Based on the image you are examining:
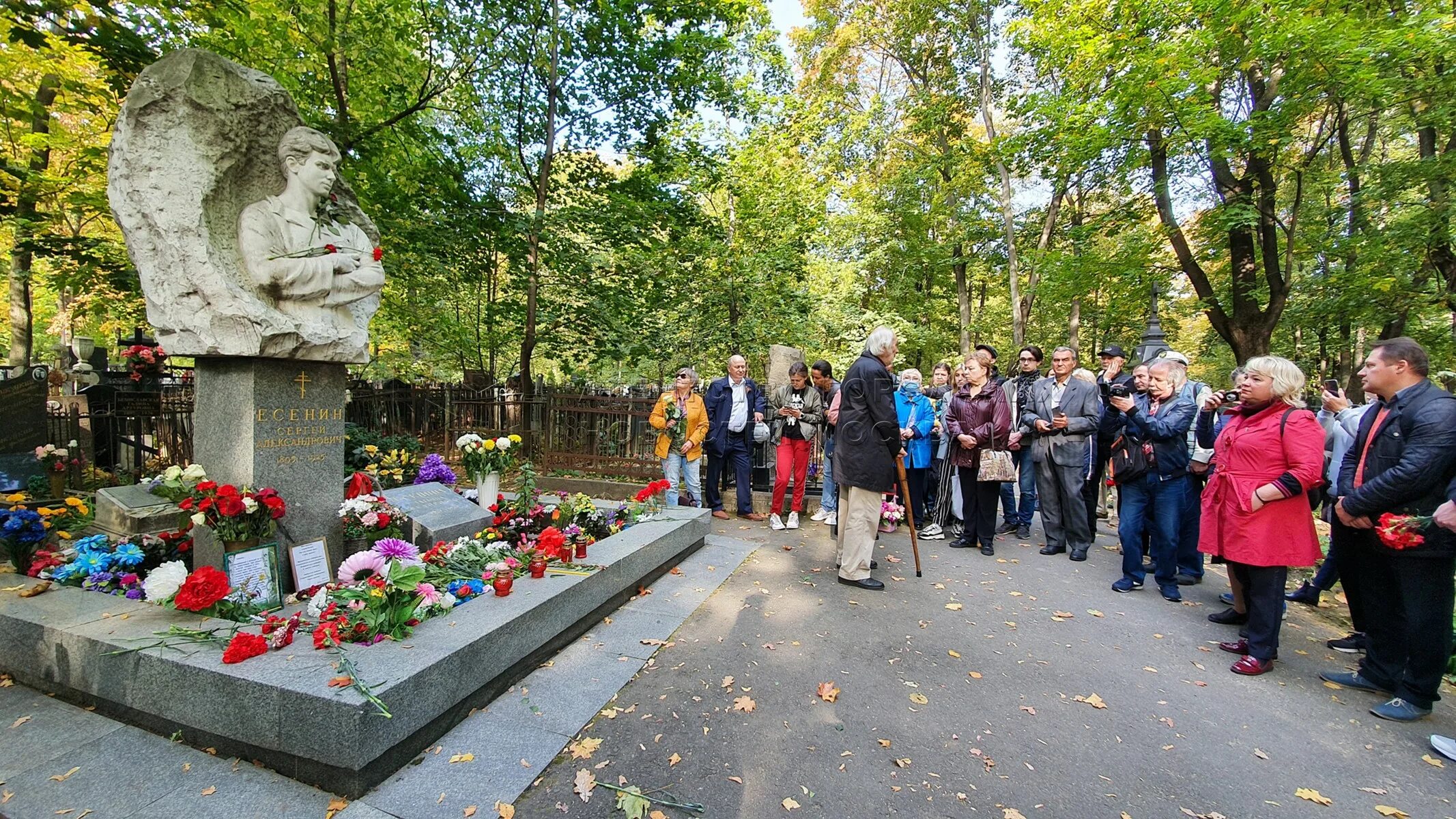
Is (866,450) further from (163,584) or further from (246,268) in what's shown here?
(246,268)

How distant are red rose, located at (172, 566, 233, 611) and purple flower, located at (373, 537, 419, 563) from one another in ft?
2.26

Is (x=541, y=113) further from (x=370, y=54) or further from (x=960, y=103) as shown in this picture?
(x=960, y=103)

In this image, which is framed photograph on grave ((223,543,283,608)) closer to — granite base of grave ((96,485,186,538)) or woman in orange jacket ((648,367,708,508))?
granite base of grave ((96,485,186,538))

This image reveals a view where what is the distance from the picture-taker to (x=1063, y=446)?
548 cm

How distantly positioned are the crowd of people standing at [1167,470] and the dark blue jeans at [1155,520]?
0.05 ft

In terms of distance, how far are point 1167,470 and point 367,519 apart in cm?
620

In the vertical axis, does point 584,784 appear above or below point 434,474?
below

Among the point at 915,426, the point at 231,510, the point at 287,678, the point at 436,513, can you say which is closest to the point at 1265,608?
the point at 915,426

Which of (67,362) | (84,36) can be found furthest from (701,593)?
(67,362)

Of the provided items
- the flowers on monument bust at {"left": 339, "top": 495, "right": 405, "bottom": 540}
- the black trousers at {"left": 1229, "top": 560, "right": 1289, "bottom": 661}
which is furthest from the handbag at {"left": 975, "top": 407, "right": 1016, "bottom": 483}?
the flowers on monument bust at {"left": 339, "top": 495, "right": 405, "bottom": 540}

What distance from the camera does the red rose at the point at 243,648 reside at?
2.21 meters

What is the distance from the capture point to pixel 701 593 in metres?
4.38

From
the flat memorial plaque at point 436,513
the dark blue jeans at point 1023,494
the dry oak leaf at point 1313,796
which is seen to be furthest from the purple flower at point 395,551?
the dark blue jeans at point 1023,494

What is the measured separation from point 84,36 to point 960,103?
57.6ft
